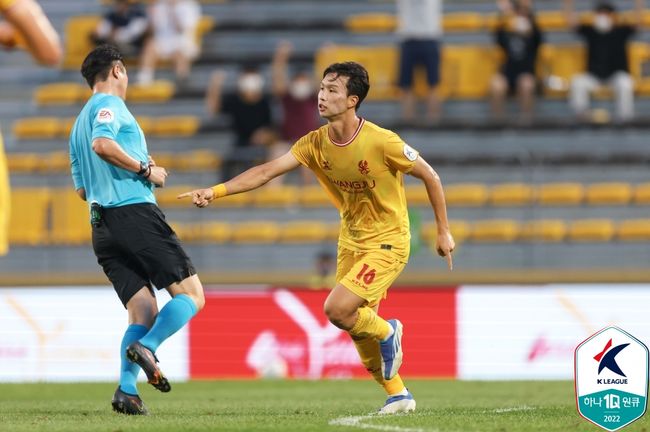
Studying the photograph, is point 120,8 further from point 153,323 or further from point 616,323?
point 153,323

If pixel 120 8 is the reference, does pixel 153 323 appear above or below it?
below

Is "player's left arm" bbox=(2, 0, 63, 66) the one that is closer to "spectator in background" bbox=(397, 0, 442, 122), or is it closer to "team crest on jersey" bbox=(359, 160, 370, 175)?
"team crest on jersey" bbox=(359, 160, 370, 175)

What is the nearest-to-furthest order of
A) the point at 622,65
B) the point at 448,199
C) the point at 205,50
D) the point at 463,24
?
the point at 448,199, the point at 622,65, the point at 463,24, the point at 205,50

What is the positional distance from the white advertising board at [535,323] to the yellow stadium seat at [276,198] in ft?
13.9

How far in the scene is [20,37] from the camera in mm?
5289

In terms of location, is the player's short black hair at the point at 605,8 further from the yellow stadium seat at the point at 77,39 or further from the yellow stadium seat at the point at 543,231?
the yellow stadium seat at the point at 77,39

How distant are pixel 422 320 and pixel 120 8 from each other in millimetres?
9336

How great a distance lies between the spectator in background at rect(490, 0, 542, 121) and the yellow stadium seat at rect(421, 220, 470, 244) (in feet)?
8.91

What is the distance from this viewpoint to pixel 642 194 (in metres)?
18.1

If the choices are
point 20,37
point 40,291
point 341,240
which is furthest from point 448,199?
point 20,37

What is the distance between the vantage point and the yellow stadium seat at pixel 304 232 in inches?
727

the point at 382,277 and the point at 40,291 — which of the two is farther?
the point at 40,291

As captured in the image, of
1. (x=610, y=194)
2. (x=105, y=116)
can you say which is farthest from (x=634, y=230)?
(x=105, y=116)

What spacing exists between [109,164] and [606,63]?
505 inches
